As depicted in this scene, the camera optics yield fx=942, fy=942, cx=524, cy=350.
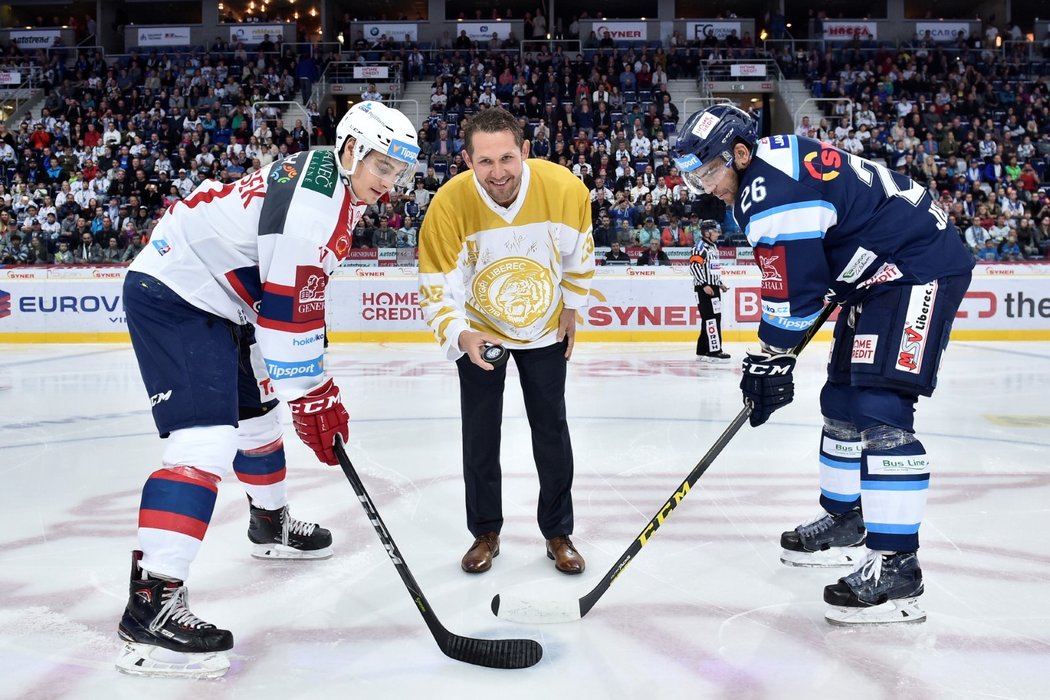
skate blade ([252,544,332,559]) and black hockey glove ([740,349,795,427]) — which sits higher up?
black hockey glove ([740,349,795,427])

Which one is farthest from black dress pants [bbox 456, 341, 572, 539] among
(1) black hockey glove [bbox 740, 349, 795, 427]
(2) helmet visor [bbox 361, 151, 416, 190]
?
(2) helmet visor [bbox 361, 151, 416, 190]

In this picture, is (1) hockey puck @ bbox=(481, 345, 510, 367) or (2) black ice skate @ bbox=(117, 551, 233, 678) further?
(1) hockey puck @ bbox=(481, 345, 510, 367)

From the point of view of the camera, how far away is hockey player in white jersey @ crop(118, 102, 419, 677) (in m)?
2.27

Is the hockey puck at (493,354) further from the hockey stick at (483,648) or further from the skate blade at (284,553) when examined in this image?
the skate blade at (284,553)

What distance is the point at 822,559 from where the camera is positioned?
301cm

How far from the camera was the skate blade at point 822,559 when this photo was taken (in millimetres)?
2996

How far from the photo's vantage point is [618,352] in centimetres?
928

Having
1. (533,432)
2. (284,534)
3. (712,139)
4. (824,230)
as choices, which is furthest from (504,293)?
(284,534)

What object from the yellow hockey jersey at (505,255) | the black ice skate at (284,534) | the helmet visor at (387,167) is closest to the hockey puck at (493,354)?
the yellow hockey jersey at (505,255)

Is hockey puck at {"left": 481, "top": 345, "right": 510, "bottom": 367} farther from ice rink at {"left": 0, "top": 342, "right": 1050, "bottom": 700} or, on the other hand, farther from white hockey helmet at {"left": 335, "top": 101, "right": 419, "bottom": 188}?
ice rink at {"left": 0, "top": 342, "right": 1050, "bottom": 700}

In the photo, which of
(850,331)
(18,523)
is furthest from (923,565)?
(18,523)

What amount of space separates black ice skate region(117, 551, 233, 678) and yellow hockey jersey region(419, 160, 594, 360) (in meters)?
1.06

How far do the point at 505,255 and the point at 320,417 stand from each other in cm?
81

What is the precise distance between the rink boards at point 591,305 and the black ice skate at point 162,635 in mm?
7868
